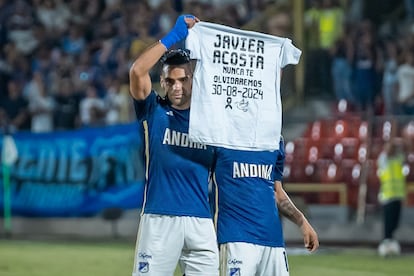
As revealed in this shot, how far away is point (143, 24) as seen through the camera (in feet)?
75.2

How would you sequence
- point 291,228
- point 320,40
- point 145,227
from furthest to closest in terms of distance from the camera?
point 320,40 → point 291,228 → point 145,227

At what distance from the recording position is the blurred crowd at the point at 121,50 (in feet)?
68.3

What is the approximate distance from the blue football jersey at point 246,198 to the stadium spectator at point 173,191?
0.42 ft

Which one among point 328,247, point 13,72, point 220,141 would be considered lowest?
point 328,247

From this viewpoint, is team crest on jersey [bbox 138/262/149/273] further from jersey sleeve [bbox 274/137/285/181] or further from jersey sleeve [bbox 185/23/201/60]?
jersey sleeve [bbox 185/23/201/60]

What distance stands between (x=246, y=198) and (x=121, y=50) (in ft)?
51.2

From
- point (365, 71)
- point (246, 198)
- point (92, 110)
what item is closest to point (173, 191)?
point (246, 198)

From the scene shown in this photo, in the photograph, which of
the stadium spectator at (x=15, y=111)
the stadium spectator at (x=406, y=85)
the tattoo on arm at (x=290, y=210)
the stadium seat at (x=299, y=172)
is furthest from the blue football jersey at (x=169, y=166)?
the stadium spectator at (x=15, y=111)

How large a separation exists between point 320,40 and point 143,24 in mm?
3638

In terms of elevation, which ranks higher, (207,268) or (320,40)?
(320,40)

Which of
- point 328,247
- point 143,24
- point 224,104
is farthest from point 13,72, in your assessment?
point 224,104

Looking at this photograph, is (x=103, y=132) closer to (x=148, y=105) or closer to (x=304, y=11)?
(x=304, y=11)

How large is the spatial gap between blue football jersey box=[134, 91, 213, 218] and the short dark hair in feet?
0.79

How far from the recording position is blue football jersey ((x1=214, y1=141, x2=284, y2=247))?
753 cm
